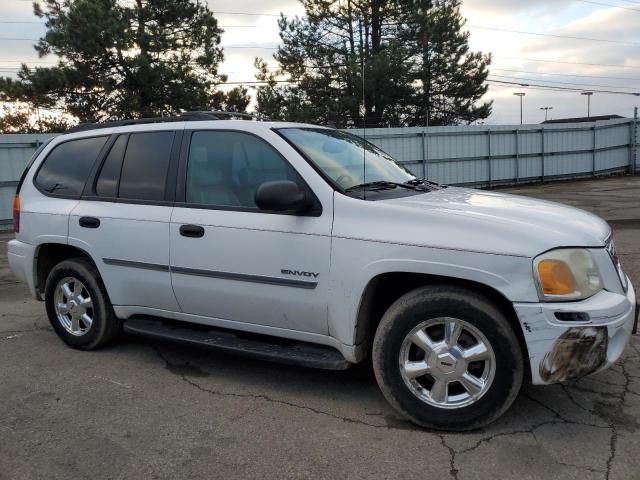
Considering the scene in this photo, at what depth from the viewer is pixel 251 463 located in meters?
2.97

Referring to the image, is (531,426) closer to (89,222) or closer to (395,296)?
(395,296)

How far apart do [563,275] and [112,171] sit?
3318 millimetres

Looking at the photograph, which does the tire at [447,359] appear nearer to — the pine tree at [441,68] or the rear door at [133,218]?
the rear door at [133,218]

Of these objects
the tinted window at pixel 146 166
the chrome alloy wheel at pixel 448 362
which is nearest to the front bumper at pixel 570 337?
the chrome alloy wheel at pixel 448 362

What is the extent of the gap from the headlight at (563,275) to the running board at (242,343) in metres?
1.24

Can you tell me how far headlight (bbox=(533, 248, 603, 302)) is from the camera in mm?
2928

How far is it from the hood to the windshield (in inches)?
16.0

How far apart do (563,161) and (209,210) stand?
21069 mm

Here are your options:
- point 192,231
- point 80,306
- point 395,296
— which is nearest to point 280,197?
point 192,231

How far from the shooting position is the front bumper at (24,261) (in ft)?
16.1

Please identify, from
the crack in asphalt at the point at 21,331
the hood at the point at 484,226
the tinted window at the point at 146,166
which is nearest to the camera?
the hood at the point at 484,226

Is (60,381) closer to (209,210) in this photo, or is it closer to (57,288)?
(57,288)

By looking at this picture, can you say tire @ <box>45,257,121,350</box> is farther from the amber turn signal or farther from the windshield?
the amber turn signal

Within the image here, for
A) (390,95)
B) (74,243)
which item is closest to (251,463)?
(74,243)
